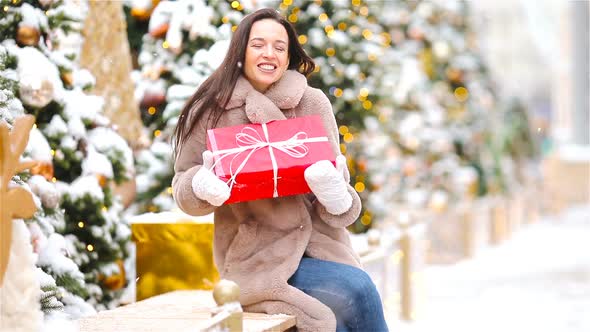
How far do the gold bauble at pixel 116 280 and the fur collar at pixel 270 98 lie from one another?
1.49m

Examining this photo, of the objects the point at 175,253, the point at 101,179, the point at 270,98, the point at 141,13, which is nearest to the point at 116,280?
the point at 175,253

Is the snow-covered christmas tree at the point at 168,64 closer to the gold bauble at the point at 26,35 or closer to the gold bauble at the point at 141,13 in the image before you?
the gold bauble at the point at 141,13

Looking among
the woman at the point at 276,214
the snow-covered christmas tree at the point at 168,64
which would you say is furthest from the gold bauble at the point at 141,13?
the woman at the point at 276,214

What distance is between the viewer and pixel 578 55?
16.9m

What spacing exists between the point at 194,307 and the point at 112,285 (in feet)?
3.18

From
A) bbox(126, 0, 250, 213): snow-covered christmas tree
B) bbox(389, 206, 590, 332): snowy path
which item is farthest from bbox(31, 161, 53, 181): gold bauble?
bbox(389, 206, 590, 332): snowy path

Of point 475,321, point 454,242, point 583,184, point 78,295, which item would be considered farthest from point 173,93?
point 583,184

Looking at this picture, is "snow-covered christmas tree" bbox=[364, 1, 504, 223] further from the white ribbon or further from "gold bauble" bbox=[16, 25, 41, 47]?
the white ribbon

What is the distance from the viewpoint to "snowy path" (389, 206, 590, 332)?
21.7 feet

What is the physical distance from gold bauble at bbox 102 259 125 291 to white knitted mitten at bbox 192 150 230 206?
155 cm

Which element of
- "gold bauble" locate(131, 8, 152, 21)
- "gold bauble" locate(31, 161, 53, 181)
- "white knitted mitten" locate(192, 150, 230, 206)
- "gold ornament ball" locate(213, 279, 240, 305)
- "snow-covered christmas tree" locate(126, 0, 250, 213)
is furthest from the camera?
"gold bauble" locate(131, 8, 152, 21)

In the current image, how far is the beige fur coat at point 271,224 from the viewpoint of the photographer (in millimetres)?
3297

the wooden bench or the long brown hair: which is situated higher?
the long brown hair

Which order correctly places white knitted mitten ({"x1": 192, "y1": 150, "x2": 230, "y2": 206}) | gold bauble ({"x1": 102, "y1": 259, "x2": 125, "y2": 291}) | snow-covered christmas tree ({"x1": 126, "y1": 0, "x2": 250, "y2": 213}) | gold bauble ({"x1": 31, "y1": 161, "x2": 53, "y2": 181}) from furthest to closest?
snow-covered christmas tree ({"x1": 126, "y1": 0, "x2": 250, "y2": 213}) → gold bauble ({"x1": 102, "y1": 259, "x2": 125, "y2": 291}) → gold bauble ({"x1": 31, "y1": 161, "x2": 53, "y2": 181}) → white knitted mitten ({"x1": 192, "y1": 150, "x2": 230, "y2": 206})
